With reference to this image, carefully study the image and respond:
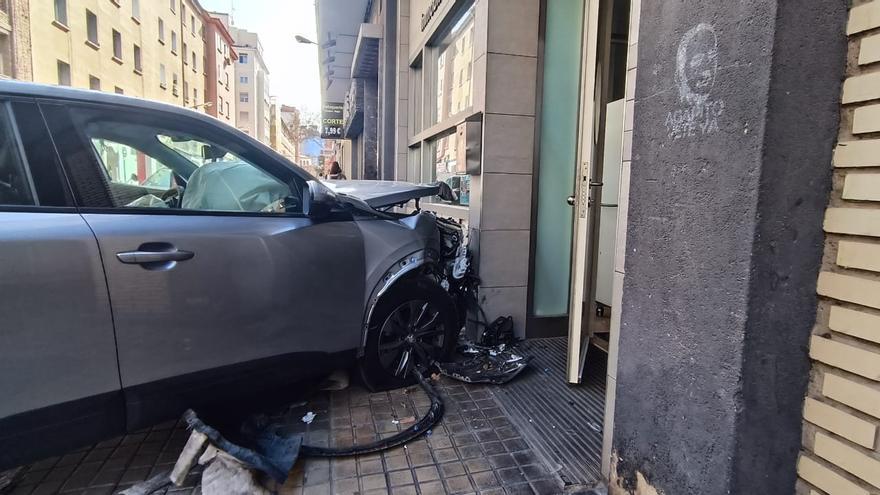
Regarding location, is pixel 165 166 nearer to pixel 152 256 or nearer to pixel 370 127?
pixel 152 256

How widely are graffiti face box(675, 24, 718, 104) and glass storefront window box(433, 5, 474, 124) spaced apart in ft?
11.2

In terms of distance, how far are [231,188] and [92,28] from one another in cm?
2878

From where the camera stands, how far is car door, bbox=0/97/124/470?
1.94 m

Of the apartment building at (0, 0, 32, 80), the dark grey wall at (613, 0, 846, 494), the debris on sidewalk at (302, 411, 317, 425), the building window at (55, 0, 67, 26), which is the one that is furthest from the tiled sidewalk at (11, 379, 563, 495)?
the building window at (55, 0, 67, 26)

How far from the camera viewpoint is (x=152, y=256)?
2254mm

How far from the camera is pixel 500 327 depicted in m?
4.35

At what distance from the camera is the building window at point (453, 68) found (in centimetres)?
565

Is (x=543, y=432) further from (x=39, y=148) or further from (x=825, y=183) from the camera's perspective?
(x=39, y=148)

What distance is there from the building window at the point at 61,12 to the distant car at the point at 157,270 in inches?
1029

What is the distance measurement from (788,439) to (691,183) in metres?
0.95

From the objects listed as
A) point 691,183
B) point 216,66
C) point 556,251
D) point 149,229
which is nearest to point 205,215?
point 149,229

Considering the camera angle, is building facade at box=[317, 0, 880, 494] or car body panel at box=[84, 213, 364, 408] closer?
building facade at box=[317, 0, 880, 494]

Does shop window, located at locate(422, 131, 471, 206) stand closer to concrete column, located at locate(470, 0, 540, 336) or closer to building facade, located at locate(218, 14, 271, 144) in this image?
concrete column, located at locate(470, 0, 540, 336)

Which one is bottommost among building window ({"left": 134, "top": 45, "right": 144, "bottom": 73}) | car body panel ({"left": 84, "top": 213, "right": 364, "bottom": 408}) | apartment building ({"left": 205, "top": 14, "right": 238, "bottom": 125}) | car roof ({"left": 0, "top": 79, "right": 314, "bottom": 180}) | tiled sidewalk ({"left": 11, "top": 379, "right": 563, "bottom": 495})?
tiled sidewalk ({"left": 11, "top": 379, "right": 563, "bottom": 495})
